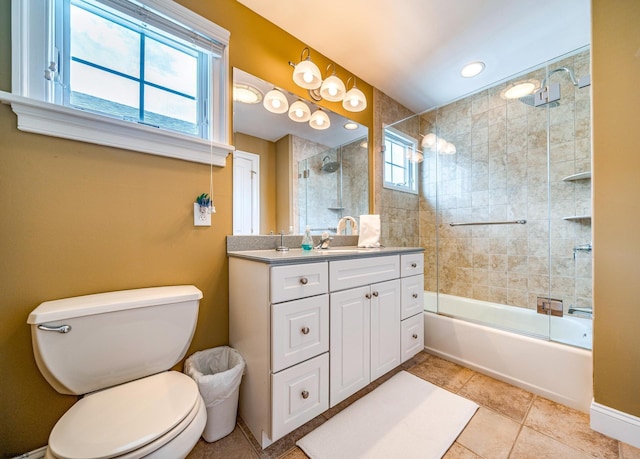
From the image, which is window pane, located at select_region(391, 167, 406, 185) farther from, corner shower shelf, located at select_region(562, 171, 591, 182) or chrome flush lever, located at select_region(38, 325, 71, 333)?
chrome flush lever, located at select_region(38, 325, 71, 333)

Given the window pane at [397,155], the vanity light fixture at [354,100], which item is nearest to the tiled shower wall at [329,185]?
the vanity light fixture at [354,100]

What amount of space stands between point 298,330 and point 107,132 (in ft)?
3.93

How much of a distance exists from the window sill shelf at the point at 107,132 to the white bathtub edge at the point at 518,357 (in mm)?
1995

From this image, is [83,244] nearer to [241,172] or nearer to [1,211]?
[1,211]

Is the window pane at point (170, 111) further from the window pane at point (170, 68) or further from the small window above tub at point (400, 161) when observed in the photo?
the small window above tub at point (400, 161)

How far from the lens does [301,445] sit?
109 centimetres

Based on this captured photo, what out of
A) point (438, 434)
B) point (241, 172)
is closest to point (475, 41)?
point (241, 172)

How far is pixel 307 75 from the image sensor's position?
159cm

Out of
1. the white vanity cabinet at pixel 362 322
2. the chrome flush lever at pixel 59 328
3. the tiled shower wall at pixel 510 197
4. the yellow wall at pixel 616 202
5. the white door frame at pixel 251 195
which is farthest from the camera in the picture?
the tiled shower wall at pixel 510 197

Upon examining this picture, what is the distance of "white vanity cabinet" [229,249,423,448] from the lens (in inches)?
39.7

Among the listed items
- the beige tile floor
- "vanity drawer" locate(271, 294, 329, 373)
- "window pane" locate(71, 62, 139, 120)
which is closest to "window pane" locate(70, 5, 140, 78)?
"window pane" locate(71, 62, 139, 120)

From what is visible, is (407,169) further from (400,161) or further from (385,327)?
(385,327)

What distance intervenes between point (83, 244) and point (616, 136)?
8.06ft

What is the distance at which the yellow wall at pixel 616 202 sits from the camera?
1104 mm
